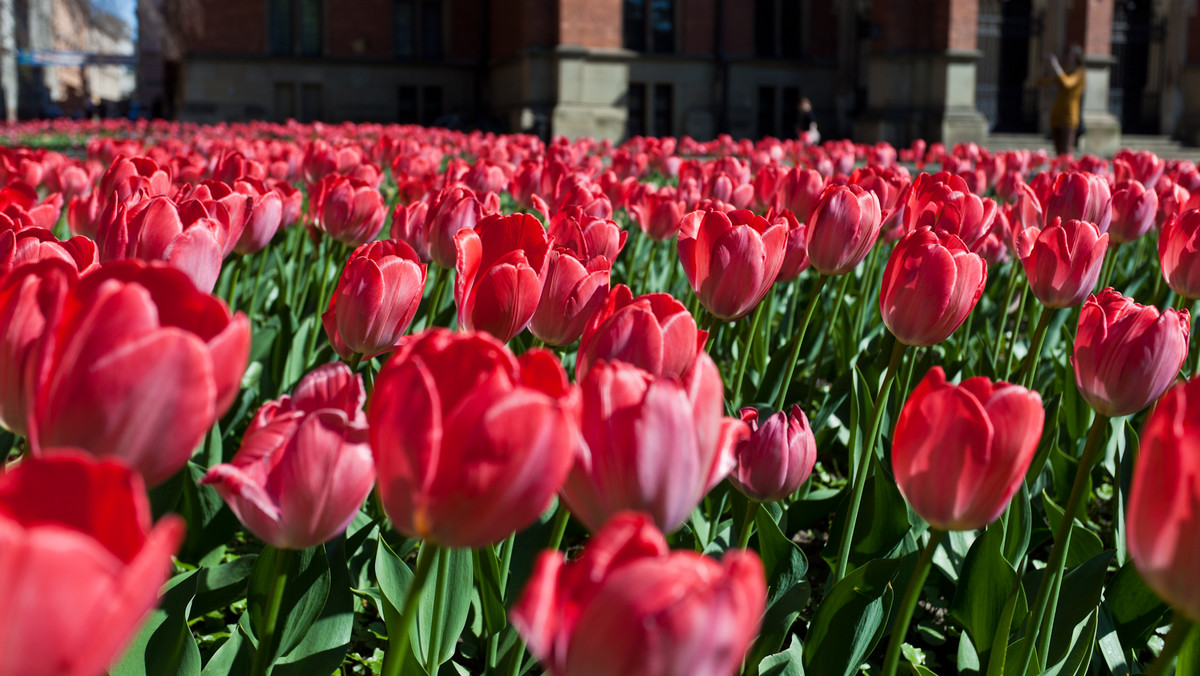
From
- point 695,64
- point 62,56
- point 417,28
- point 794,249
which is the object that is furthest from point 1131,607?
point 62,56

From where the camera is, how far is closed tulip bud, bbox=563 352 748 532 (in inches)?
26.3

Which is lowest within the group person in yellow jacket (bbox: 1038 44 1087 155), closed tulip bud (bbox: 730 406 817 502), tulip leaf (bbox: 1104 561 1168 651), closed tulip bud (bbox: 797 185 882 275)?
tulip leaf (bbox: 1104 561 1168 651)

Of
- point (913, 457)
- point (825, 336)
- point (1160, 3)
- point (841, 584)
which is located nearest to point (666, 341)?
point (913, 457)

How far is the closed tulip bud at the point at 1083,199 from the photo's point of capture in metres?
2.52

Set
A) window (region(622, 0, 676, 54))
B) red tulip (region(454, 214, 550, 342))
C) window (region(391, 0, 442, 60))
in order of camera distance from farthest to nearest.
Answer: window (region(391, 0, 442, 60)) → window (region(622, 0, 676, 54)) → red tulip (region(454, 214, 550, 342))

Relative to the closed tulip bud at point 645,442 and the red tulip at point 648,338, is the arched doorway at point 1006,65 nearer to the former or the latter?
the red tulip at point 648,338

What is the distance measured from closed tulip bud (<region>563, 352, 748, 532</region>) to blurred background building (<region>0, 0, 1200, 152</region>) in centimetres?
2206

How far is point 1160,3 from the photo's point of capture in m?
26.6

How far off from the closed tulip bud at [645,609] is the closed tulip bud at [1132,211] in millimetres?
2529

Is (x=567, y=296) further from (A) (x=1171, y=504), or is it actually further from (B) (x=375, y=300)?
(A) (x=1171, y=504)

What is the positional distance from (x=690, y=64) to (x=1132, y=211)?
2551 centimetres

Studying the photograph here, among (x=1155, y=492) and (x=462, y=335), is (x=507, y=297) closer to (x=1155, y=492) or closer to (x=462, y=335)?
(x=462, y=335)

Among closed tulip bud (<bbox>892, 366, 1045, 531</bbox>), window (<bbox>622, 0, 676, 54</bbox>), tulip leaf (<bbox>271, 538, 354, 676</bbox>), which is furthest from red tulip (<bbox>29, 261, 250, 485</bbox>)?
window (<bbox>622, 0, 676, 54</bbox>)

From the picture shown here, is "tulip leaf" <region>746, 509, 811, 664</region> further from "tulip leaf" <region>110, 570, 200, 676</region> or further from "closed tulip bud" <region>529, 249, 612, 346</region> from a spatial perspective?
"tulip leaf" <region>110, 570, 200, 676</region>
